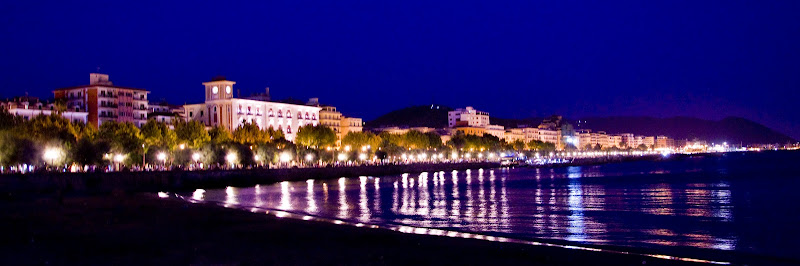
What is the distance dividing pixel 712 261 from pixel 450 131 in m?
172

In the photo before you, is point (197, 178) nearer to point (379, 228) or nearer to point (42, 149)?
point (42, 149)

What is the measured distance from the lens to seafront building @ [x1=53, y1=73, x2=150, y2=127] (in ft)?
335

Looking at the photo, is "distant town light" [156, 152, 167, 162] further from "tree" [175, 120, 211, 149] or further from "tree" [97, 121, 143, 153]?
"tree" [175, 120, 211, 149]

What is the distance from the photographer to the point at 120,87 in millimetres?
104500

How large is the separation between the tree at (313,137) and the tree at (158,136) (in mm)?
27542

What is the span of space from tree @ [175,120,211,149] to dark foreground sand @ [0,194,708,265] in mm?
61284

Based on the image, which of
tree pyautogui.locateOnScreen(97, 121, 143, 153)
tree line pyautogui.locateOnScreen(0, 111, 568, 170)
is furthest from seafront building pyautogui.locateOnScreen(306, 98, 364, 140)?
tree pyautogui.locateOnScreen(97, 121, 143, 153)

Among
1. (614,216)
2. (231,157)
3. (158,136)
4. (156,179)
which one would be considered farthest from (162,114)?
(614,216)

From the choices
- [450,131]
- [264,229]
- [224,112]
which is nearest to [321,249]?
[264,229]

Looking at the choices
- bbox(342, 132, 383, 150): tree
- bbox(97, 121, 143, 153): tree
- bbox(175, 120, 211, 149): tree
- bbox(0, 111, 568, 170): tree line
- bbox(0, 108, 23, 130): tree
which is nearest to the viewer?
bbox(0, 111, 568, 170): tree line

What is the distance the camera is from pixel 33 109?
93.1 m

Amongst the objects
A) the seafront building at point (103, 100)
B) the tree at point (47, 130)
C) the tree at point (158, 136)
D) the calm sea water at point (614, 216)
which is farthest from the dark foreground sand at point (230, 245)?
the seafront building at point (103, 100)

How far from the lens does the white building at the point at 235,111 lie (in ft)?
382

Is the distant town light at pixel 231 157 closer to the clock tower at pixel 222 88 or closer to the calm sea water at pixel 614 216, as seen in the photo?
the calm sea water at pixel 614 216
